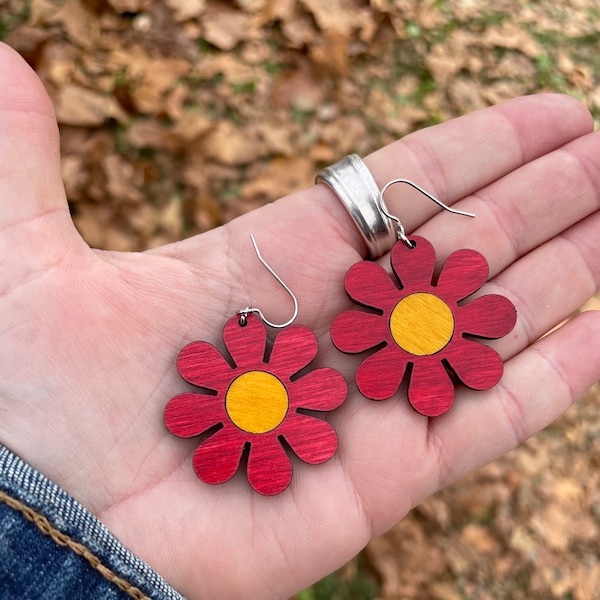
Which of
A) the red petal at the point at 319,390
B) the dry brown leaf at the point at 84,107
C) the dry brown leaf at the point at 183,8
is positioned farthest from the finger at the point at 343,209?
the dry brown leaf at the point at 183,8

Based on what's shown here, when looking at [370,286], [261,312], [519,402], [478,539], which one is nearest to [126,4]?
[261,312]

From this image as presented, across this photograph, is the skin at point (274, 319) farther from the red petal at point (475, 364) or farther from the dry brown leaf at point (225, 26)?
the dry brown leaf at point (225, 26)

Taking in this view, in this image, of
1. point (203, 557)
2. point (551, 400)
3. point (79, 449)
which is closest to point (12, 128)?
point (79, 449)

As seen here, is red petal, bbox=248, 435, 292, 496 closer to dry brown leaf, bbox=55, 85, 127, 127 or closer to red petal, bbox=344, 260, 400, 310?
red petal, bbox=344, 260, 400, 310

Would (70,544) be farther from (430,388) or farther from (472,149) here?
(472,149)

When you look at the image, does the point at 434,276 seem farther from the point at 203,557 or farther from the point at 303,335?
the point at 203,557

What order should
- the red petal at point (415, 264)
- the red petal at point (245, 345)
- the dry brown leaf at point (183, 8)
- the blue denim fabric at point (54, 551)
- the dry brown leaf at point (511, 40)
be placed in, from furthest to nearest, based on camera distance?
the dry brown leaf at point (511, 40) → the dry brown leaf at point (183, 8) → the red petal at point (415, 264) → the red petal at point (245, 345) → the blue denim fabric at point (54, 551)

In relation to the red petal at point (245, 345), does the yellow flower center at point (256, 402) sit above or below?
below
